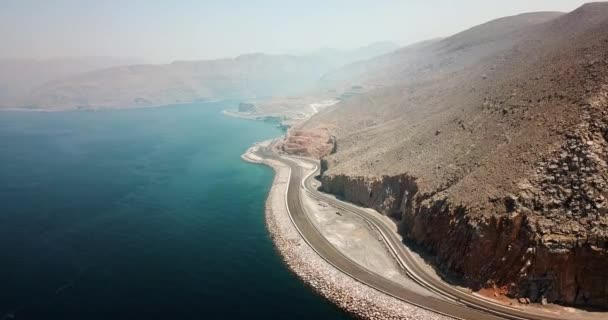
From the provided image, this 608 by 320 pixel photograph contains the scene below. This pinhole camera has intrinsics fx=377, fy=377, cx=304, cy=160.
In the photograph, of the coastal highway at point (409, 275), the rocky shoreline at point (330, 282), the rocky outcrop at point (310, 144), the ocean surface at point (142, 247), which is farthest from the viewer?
the rocky outcrop at point (310, 144)

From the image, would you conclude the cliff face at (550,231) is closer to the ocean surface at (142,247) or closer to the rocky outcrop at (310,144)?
the ocean surface at (142,247)

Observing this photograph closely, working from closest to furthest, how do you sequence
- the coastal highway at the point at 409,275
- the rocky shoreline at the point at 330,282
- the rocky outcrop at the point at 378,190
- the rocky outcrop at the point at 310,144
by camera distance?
the coastal highway at the point at 409,275 < the rocky shoreline at the point at 330,282 < the rocky outcrop at the point at 378,190 < the rocky outcrop at the point at 310,144

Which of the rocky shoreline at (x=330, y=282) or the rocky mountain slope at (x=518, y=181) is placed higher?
the rocky mountain slope at (x=518, y=181)

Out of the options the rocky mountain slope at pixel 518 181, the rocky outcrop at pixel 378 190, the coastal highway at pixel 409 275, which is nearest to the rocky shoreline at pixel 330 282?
the coastal highway at pixel 409 275

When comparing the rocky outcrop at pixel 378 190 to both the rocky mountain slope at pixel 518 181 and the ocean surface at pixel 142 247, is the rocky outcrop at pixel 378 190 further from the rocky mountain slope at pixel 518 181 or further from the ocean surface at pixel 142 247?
the ocean surface at pixel 142 247

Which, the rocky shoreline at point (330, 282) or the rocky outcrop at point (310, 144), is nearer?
the rocky shoreline at point (330, 282)
